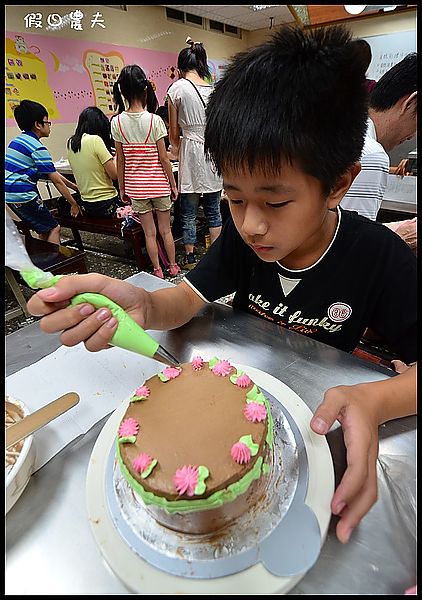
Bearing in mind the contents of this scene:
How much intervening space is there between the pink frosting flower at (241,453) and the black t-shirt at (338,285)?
0.56 meters

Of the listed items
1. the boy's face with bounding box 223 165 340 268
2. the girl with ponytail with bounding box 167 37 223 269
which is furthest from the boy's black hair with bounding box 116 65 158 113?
the boy's face with bounding box 223 165 340 268

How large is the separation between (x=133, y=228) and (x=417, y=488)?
3026 millimetres

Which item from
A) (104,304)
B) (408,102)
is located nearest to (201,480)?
(104,304)

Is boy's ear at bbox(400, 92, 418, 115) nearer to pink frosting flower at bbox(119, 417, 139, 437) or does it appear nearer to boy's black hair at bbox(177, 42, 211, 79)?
boy's black hair at bbox(177, 42, 211, 79)

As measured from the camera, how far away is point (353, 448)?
0.58 metres

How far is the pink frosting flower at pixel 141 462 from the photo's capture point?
0.54 meters

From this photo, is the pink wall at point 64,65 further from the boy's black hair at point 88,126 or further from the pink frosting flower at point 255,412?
the pink frosting flower at point 255,412

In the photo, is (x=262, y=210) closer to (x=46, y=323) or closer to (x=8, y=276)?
(x=46, y=323)

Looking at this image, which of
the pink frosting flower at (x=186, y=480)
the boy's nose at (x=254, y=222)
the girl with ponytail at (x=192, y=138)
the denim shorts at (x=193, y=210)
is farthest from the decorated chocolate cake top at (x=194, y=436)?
the denim shorts at (x=193, y=210)

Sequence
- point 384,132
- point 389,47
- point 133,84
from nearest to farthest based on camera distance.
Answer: point 384,132, point 133,84, point 389,47

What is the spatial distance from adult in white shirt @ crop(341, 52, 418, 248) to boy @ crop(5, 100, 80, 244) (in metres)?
2.59

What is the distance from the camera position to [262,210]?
0.72 metres

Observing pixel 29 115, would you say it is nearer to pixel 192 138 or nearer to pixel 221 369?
pixel 192 138

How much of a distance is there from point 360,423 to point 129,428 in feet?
1.34
